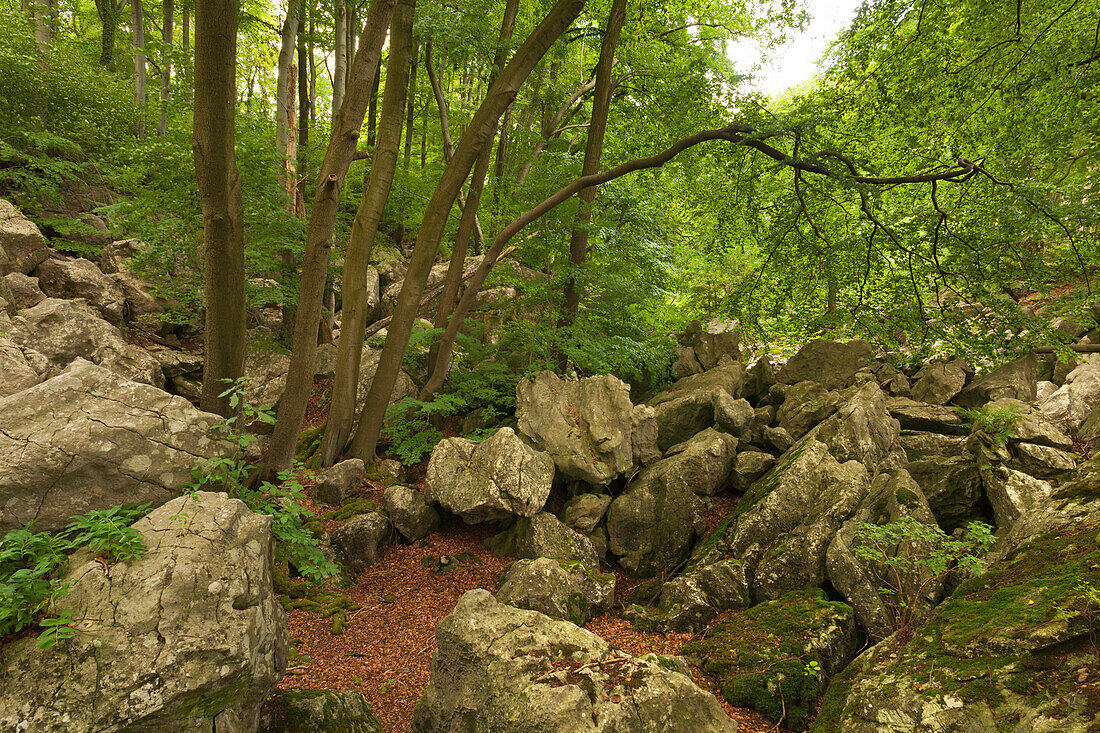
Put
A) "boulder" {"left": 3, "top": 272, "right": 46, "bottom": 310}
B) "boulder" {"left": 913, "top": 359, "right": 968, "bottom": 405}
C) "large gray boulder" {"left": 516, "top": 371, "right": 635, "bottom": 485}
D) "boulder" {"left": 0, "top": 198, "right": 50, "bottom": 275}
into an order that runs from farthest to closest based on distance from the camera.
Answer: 1. "boulder" {"left": 0, "top": 198, "right": 50, "bottom": 275}
2. "boulder" {"left": 913, "top": 359, "right": 968, "bottom": 405}
3. "boulder" {"left": 3, "top": 272, "right": 46, "bottom": 310}
4. "large gray boulder" {"left": 516, "top": 371, "right": 635, "bottom": 485}

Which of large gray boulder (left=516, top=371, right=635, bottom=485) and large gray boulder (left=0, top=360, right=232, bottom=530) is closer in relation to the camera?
large gray boulder (left=0, top=360, right=232, bottom=530)

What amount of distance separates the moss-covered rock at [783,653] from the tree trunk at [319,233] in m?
5.41

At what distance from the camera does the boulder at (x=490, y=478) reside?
22.7 feet

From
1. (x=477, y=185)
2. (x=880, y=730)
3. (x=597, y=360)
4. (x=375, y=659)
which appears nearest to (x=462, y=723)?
(x=375, y=659)

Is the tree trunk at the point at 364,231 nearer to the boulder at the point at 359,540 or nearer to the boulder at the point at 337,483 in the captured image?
the boulder at the point at 337,483

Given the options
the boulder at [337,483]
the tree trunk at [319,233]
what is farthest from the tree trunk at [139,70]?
the boulder at [337,483]

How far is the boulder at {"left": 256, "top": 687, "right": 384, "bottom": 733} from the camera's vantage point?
3236 mm

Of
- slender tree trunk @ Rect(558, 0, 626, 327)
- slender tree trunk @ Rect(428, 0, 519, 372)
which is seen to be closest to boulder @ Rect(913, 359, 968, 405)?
slender tree trunk @ Rect(558, 0, 626, 327)

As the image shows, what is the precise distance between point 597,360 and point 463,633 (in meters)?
6.05

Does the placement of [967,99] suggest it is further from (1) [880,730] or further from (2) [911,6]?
(1) [880,730]

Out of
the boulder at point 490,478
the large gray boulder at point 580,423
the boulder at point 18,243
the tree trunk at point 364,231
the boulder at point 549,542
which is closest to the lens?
the boulder at point 549,542

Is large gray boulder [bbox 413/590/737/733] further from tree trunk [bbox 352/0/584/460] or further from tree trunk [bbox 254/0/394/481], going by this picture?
tree trunk [bbox 352/0/584/460]

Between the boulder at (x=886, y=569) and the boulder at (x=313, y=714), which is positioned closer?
the boulder at (x=313, y=714)

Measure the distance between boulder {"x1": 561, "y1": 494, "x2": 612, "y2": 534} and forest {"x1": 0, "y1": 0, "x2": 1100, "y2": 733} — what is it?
8 centimetres
